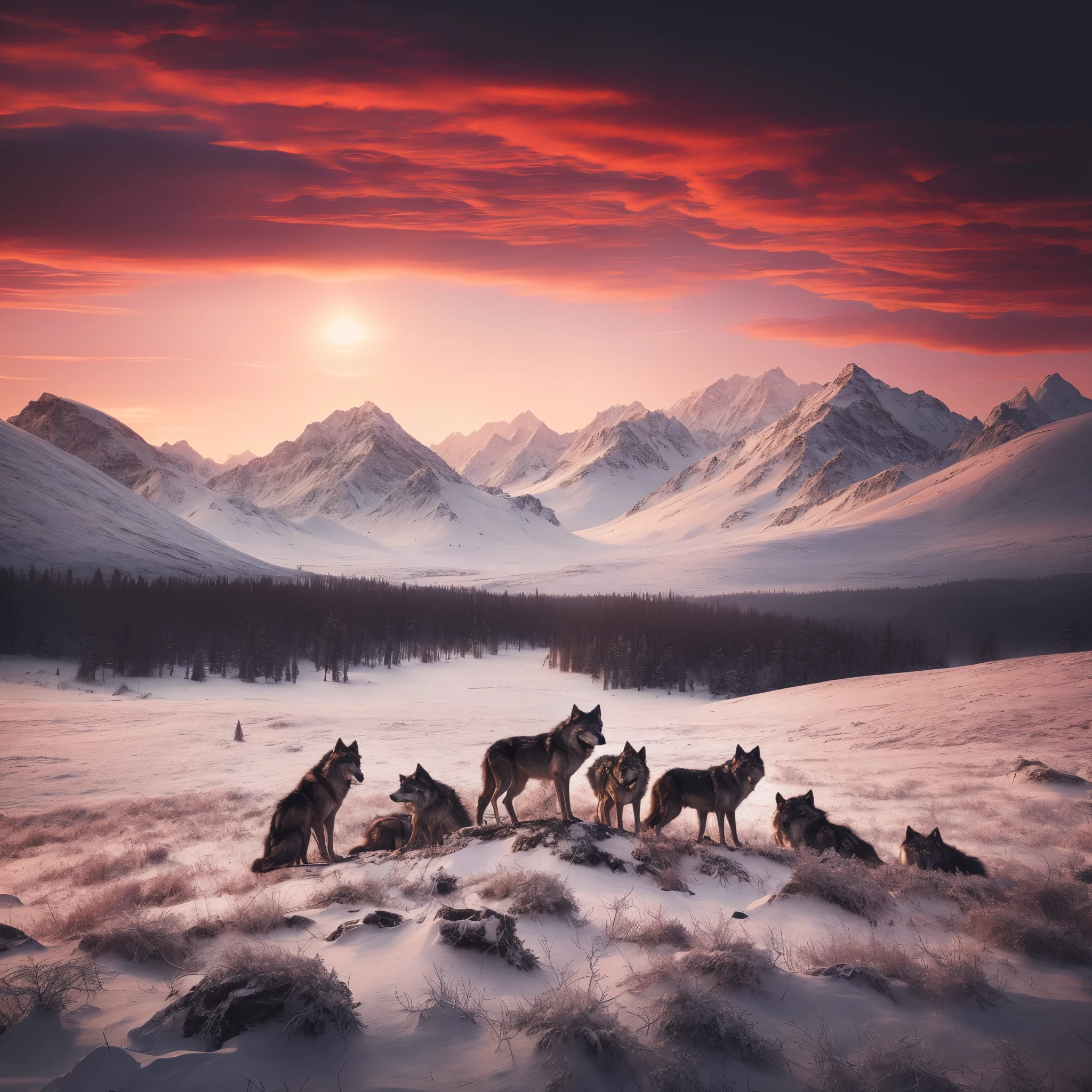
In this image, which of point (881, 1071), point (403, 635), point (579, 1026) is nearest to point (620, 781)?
point (579, 1026)

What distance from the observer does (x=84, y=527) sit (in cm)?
11544

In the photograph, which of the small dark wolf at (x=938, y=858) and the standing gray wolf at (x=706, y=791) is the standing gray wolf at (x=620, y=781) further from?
the small dark wolf at (x=938, y=858)

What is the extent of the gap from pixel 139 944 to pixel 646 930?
18.6 ft

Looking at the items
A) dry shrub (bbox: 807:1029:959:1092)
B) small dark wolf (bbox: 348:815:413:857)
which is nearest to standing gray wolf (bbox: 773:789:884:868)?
dry shrub (bbox: 807:1029:959:1092)

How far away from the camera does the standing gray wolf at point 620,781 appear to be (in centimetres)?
1134

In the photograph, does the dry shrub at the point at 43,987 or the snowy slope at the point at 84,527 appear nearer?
the dry shrub at the point at 43,987

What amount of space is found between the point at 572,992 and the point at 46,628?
85147 mm

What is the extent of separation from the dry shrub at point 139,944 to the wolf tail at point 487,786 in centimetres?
597

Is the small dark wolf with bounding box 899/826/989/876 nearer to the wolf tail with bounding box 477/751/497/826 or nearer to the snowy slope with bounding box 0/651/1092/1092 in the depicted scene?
the snowy slope with bounding box 0/651/1092/1092

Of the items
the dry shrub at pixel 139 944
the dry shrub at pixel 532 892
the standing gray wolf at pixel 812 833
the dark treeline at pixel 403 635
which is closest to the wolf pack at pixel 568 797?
the standing gray wolf at pixel 812 833

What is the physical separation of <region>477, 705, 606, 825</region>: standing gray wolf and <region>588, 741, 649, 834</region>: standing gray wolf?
2.07 ft

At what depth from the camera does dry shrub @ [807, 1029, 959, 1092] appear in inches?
176

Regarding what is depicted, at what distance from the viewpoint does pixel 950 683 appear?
34094mm

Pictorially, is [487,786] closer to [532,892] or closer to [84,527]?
[532,892]
